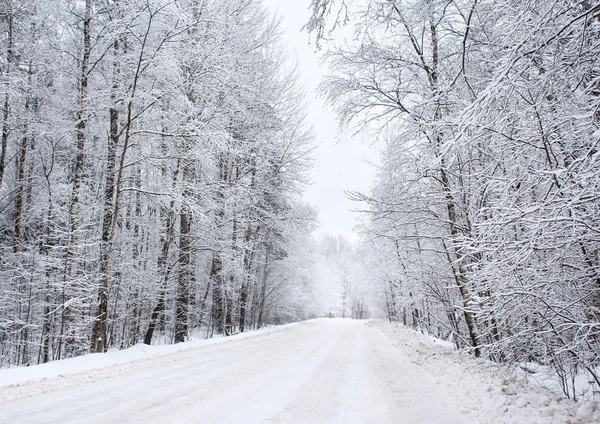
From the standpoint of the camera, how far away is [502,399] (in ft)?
15.6

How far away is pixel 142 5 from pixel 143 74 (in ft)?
6.16

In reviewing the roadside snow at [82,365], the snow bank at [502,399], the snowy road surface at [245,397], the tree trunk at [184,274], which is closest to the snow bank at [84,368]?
the roadside snow at [82,365]

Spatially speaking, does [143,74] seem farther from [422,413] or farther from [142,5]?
[422,413]

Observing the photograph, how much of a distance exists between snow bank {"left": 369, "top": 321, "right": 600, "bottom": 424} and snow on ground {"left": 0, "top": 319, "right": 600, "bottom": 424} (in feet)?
Answer: 0.05

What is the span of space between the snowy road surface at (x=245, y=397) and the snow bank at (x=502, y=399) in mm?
297

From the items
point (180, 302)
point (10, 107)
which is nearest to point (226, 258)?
point (180, 302)

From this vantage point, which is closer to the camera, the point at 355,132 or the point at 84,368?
the point at 84,368

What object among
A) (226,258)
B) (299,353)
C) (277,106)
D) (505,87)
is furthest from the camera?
(277,106)

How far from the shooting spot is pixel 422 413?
182 inches

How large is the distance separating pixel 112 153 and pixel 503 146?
38.8ft

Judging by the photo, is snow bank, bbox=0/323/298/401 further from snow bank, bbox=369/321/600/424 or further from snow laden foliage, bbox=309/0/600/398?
snow laden foliage, bbox=309/0/600/398

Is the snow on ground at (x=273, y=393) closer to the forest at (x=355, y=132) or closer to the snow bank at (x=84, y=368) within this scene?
the snow bank at (x=84, y=368)

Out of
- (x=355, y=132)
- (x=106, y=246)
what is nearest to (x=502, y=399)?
(x=355, y=132)

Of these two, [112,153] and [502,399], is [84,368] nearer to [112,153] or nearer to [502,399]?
[112,153]
